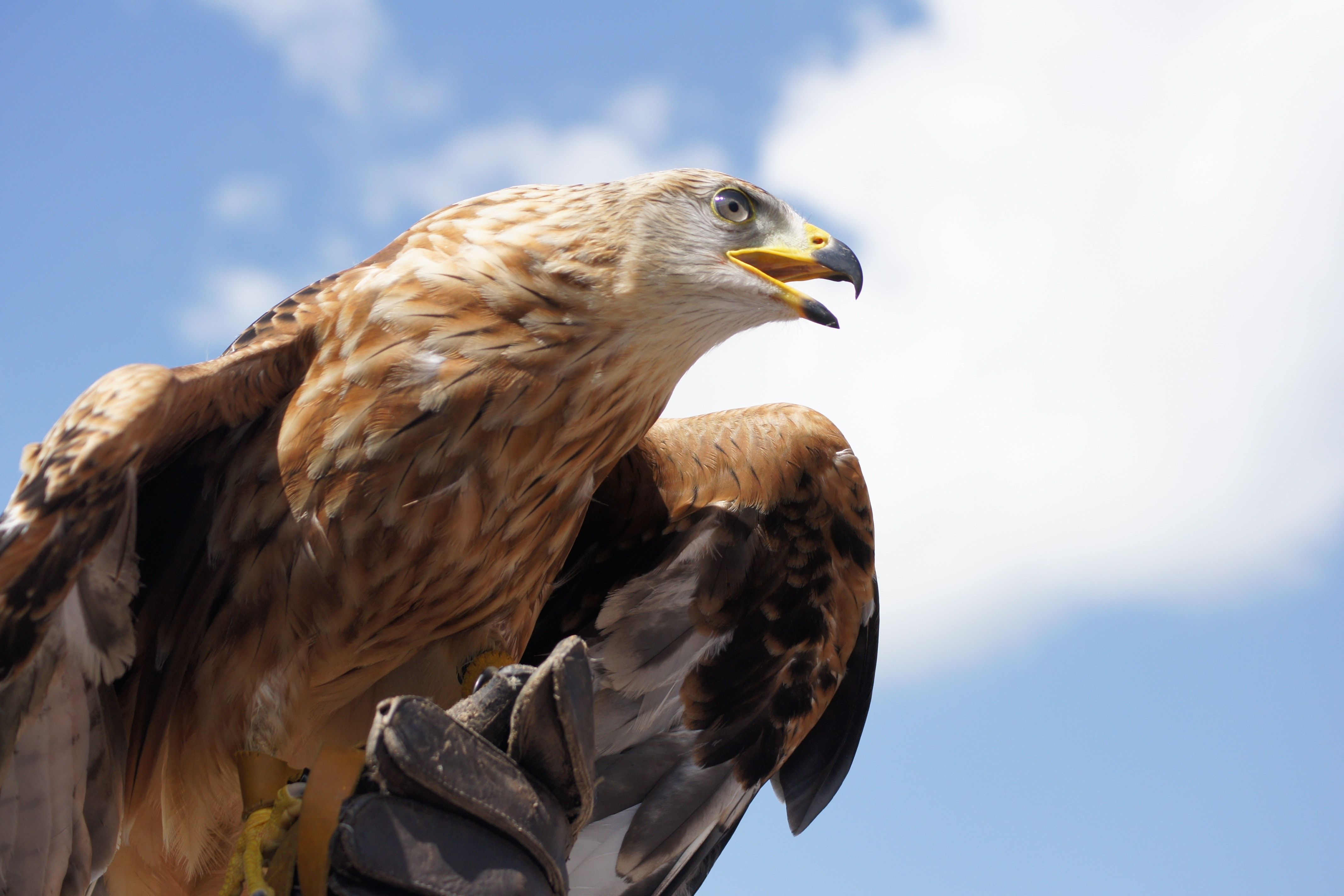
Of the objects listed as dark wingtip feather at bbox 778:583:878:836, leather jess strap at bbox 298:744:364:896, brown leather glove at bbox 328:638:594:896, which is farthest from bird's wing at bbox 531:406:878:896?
leather jess strap at bbox 298:744:364:896

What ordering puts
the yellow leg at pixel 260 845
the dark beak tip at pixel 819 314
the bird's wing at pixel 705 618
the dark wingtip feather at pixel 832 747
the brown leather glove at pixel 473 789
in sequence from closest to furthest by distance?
the brown leather glove at pixel 473 789, the yellow leg at pixel 260 845, the dark beak tip at pixel 819 314, the bird's wing at pixel 705 618, the dark wingtip feather at pixel 832 747

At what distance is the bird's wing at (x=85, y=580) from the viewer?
266cm

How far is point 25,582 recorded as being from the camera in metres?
2.61

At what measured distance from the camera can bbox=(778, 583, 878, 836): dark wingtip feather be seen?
15.9 ft

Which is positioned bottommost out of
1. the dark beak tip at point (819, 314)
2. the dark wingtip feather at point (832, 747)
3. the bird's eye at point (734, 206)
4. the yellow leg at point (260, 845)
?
the dark wingtip feather at point (832, 747)

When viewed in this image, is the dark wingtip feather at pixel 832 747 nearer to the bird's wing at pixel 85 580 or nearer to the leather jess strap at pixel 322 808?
the leather jess strap at pixel 322 808

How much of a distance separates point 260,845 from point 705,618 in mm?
2100

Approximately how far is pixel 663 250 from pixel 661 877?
2.65 metres

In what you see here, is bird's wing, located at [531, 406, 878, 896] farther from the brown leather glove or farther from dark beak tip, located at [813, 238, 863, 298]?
the brown leather glove

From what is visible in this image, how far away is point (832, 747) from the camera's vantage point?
4.98 m

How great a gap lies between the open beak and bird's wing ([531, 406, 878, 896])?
33.0 inches

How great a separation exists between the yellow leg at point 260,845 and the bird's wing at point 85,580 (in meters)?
0.65

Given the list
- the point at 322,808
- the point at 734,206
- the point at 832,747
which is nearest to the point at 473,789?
the point at 322,808

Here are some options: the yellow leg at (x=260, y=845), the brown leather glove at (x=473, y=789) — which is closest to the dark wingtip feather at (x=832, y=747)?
the brown leather glove at (x=473, y=789)
